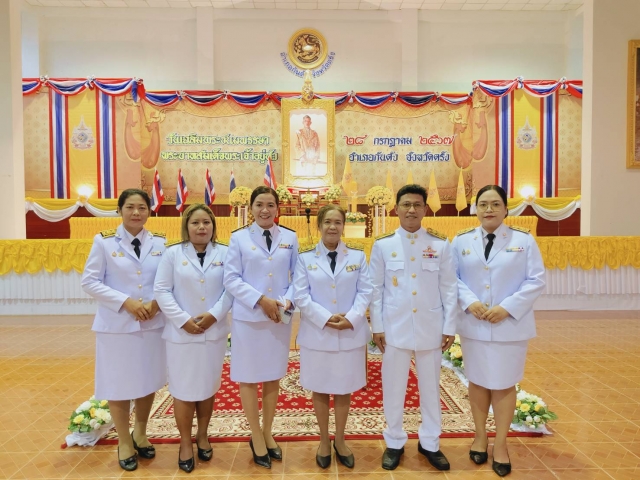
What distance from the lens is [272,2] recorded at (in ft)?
36.3

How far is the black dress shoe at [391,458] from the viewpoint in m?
2.76

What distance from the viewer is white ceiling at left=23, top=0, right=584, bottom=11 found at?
11023 mm

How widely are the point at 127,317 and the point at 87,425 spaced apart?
0.86m

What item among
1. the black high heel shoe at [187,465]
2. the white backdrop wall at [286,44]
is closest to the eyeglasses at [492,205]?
the black high heel shoe at [187,465]

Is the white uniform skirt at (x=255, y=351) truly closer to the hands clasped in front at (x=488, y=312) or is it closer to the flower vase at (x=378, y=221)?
the hands clasped in front at (x=488, y=312)

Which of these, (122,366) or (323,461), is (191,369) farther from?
(323,461)

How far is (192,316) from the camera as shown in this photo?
272 centimetres

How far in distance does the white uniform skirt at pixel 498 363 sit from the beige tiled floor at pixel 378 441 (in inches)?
19.8

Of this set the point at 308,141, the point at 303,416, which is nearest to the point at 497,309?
the point at 303,416

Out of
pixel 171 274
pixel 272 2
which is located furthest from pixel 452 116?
pixel 171 274

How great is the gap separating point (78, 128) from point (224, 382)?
880 cm

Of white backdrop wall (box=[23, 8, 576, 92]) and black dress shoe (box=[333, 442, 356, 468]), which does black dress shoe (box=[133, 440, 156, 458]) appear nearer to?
black dress shoe (box=[333, 442, 356, 468])

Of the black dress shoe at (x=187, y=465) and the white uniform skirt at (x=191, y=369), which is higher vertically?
the white uniform skirt at (x=191, y=369)

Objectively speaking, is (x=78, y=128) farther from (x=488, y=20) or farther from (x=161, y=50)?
(x=488, y=20)
